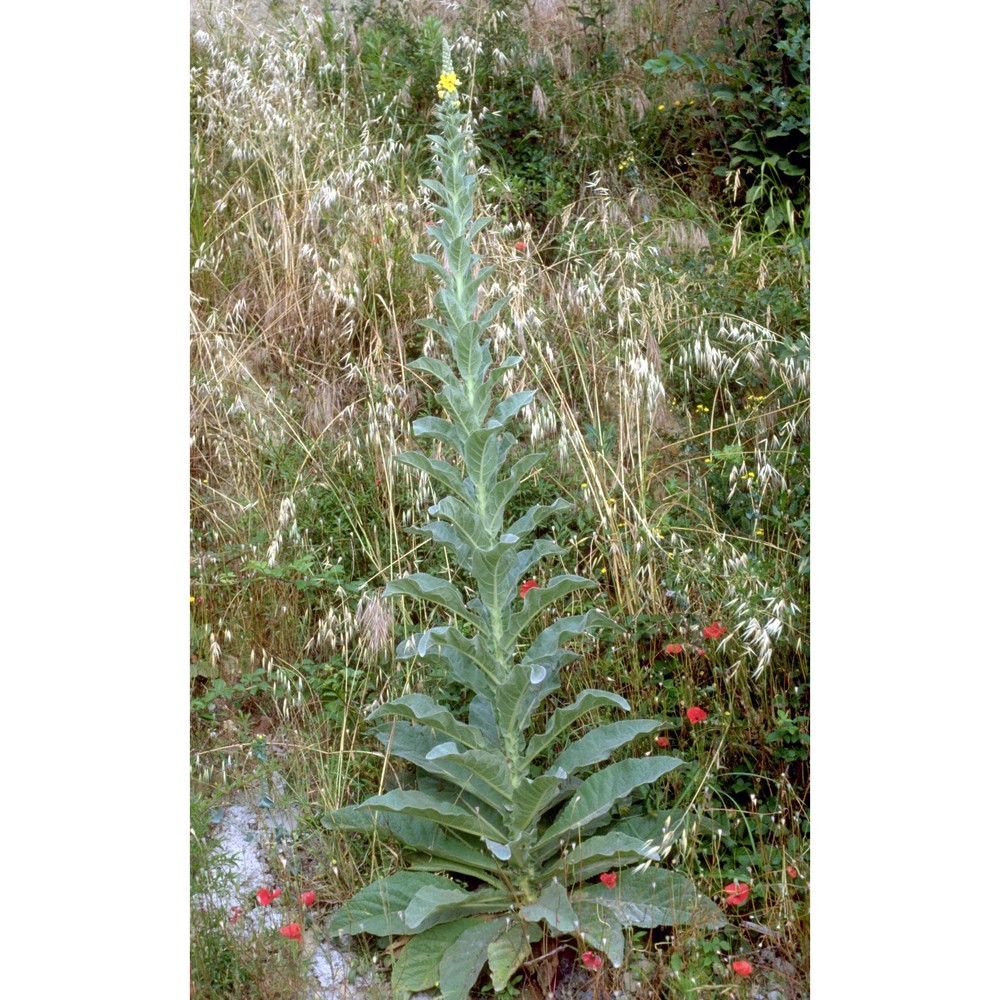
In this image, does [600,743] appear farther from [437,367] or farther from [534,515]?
[437,367]

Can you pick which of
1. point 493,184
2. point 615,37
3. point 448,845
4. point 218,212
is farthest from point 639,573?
point 615,37

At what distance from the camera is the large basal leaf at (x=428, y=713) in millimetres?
2014

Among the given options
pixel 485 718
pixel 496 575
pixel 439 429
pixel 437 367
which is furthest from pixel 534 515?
pixel 485 718

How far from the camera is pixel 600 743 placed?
2.20 metres

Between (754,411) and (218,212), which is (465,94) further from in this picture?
(754,411)

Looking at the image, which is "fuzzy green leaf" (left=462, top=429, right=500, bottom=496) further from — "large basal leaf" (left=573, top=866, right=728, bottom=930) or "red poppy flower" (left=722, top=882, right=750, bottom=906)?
"red poppy flower" (left=722, top=882, right=750, bottom=906)

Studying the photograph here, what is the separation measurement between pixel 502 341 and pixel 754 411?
0.82 meters

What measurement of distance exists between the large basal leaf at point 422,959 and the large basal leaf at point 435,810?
0.21 meters

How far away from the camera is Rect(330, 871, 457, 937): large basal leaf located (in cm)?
219

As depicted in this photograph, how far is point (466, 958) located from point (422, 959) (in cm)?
11

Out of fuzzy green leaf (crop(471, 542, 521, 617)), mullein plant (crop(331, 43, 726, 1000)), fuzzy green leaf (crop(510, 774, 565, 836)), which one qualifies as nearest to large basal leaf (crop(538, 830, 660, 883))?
mullein plant (crop(331, 43, 726, 1000))

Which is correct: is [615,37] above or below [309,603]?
above

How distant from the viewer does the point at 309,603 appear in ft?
9.47

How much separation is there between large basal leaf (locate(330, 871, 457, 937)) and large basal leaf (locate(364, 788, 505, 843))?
156 mm
